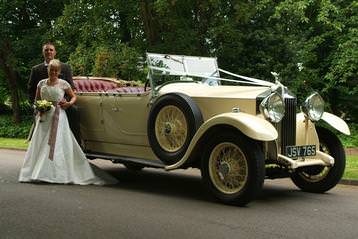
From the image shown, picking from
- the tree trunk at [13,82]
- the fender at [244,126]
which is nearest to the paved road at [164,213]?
the fender at [244,126]

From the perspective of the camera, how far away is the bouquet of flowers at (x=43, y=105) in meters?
8.37

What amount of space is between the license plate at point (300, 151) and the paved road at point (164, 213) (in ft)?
2.05

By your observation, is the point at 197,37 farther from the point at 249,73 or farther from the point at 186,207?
the point at 186,207

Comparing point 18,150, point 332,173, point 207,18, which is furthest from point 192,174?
point 207,18

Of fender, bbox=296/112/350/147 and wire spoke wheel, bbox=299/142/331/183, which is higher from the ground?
fender, bbox=296/112/350/147

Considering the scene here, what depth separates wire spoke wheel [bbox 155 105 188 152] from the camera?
7.27 metres

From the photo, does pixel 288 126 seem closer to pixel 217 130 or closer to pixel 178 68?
pixel 217 130

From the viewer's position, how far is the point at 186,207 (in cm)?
649

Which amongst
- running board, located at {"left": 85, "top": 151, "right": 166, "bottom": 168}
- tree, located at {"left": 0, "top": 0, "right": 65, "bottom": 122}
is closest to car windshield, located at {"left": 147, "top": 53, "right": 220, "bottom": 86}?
running board, located at {"left": 85, "top": 151, "right": 166, "bottom": 168}

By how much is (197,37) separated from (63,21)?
195 inches

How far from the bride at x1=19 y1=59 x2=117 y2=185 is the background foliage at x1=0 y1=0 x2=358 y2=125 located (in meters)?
7.86

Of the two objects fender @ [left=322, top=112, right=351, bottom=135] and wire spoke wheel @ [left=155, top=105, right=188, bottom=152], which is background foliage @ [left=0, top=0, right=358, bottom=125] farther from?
fender @ [left=322, top=112, right=351, bottom=135]

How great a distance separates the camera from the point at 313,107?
750 cm

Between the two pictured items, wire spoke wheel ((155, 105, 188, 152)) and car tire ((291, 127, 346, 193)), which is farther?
car tire ((291, 127, 346, 193))
